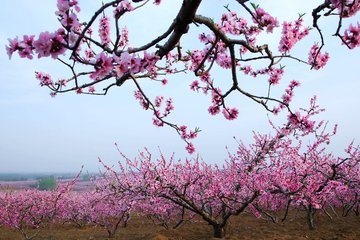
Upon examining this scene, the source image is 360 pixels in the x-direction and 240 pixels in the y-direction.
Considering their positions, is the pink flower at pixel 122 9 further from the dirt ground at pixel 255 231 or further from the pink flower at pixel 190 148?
the dirt ground at pixel 255 231

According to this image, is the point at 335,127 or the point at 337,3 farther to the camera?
the point at 335,127

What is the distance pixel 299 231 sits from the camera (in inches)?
421

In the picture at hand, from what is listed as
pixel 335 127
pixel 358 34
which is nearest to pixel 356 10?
pixel 358 34

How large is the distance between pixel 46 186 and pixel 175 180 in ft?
203

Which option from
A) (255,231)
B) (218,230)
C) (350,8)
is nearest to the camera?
(350,8)

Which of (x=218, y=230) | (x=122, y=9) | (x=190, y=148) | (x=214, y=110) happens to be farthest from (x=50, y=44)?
(x=218, y=230)

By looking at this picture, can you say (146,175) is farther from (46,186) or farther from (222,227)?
(46,186)

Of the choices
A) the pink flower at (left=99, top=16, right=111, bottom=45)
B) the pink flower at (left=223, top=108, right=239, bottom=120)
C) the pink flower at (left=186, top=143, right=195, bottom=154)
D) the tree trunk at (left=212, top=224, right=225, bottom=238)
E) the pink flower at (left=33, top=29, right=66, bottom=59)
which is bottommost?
the tree trunk at (left=212, top=224, right=225, bottom=238)

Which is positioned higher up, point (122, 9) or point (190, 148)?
point (122, 9)

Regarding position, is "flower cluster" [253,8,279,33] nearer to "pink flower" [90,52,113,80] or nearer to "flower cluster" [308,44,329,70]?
"flower cluster" [308,44,329,70]

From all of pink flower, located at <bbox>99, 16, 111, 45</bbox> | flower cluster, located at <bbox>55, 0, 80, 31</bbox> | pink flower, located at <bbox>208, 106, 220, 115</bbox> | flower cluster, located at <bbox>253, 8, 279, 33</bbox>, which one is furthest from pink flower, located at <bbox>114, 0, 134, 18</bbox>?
pink flower, located at <bbox>208, 106, 220, 115</bbox>

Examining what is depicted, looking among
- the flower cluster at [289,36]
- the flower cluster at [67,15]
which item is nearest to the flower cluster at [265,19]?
the flower cluster at [289,36]

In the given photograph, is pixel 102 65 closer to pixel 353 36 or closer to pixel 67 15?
pixel 67 15

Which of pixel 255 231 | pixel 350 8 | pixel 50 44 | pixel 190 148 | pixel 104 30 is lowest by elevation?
pixel 255 231
